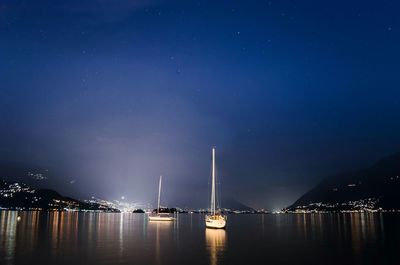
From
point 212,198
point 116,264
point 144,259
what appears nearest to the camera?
point 116,264

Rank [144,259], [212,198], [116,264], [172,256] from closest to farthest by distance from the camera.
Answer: [116,264] < [144,259] < [172,256] < [212,198]

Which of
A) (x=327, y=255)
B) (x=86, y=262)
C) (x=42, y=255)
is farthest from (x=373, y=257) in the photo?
(x=42, y=255)

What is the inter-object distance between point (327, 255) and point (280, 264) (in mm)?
8703

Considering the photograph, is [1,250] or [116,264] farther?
[1,250]

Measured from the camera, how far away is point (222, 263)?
32875 millimetres

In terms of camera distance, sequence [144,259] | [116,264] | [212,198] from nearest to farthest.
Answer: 1. [116,264]
2. [144,259]
3. [212,198]

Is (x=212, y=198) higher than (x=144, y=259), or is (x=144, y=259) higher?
(x=212, y=198)

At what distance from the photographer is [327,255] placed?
3869 centimetres

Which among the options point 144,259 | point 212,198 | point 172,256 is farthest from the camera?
point 212,198

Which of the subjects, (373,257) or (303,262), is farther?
(373,257)

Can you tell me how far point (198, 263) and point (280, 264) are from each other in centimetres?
736

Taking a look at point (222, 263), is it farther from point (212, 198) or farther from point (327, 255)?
point (212, 198)

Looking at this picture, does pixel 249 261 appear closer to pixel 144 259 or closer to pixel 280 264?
pixel 280 264

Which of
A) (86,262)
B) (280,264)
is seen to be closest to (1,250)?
(86,262)
